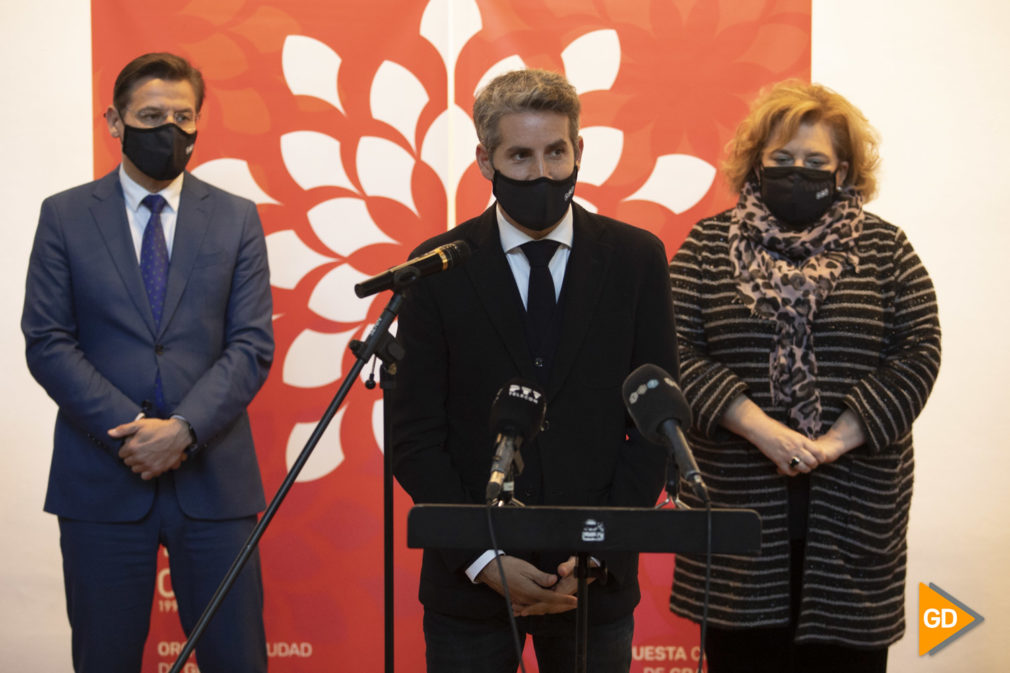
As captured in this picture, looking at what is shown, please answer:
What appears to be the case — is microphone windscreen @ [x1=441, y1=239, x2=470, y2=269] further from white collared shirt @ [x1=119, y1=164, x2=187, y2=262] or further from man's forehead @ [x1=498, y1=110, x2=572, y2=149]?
white collared shirt @ [x1=119, y1=164, x2=187, y2=262]

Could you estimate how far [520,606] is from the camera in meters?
1.94

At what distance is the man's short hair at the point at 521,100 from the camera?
6.67 feet

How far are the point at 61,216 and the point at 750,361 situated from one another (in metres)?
1.89

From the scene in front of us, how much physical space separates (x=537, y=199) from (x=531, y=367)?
335 millimetres

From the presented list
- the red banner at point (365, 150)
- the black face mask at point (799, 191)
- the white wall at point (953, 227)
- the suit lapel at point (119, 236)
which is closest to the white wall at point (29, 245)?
the red banner at point (365, 150)

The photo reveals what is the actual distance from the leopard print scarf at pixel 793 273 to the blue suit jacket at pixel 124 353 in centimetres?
136

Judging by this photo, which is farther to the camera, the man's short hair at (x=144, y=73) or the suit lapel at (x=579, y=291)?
the man's short hair at (x=144, y=73)

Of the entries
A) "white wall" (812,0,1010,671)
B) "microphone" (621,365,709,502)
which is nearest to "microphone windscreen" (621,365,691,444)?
"microphone" (621,365,709,502)

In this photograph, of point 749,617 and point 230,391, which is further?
point 230,391

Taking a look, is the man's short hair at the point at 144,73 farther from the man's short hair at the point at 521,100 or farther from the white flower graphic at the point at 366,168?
the man's short hair at the point at 521,100

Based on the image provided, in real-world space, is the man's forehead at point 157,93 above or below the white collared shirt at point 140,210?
above

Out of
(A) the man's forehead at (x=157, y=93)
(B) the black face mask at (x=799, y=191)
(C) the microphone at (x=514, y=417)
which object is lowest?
(C) the microphone at (x=514, y=417)

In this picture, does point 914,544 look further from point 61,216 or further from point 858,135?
point 61,216

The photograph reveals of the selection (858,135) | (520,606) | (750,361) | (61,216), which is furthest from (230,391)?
(858,135)
